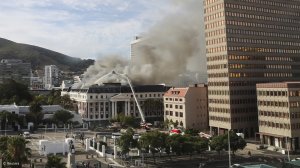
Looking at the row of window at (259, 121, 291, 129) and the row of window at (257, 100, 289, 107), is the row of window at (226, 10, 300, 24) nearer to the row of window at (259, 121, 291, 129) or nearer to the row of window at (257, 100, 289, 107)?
the row of window at (257, 100, 289, 107)

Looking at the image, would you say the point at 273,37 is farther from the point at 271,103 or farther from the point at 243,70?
the point at 271,103

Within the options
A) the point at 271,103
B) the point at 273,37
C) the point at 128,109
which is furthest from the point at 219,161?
the point at 128,109

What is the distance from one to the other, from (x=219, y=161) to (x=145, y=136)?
18.2 meters

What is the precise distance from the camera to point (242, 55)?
13338 cm

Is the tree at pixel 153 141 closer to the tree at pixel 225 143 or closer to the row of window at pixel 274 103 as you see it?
the tree at pixel 225 143

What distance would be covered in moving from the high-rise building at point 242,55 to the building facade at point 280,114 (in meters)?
12.9

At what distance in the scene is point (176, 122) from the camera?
156 m

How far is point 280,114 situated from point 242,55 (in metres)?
30.2

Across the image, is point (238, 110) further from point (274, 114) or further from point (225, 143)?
point (225, 143)

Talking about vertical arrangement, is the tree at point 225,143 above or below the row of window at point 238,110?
below

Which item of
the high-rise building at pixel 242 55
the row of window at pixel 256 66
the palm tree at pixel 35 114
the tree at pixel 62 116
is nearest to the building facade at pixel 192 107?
the high-rise building at pixel 242 55

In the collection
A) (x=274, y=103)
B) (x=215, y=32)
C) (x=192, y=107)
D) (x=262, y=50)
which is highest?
(x=215, y=32)

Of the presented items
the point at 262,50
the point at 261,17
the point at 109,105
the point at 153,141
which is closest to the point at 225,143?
the point at 153,141

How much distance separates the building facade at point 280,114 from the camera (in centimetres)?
10681
